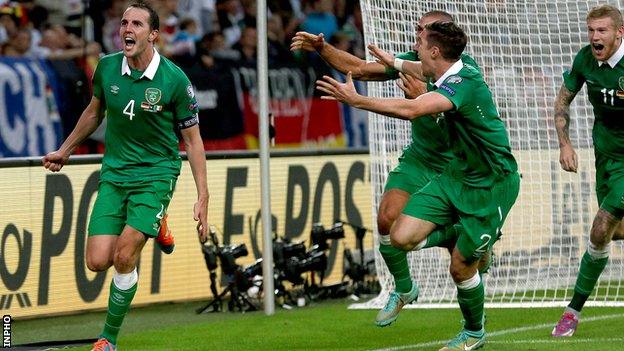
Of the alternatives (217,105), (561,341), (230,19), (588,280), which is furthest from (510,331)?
(230,19)

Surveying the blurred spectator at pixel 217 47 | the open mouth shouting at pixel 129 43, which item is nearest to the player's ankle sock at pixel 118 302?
the open mouth shouting at pixel 129 43

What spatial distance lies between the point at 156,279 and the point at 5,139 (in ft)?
6.48

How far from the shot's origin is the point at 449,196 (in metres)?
9.34

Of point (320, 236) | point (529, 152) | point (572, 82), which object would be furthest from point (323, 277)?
point (572, 82)

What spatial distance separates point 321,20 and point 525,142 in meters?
5.63

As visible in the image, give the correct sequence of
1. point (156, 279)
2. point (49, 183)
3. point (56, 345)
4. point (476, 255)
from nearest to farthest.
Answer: point (476, 255) < point (56, 345) < point (49, 183) < point (156, 279)

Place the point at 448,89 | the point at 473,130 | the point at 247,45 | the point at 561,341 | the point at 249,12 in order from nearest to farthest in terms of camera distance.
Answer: the point at 448,89 → the point at 473,130 → the point at 561,341 → the point at 247,45 → the point at 249,12

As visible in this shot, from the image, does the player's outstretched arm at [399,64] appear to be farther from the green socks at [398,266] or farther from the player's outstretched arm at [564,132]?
the green socks at [398,266]

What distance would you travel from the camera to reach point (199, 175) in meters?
9.47

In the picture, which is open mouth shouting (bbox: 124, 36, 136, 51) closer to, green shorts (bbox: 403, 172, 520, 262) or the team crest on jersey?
the team crest on jersey

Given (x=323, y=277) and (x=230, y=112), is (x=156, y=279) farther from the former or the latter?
(x=230, y=112)

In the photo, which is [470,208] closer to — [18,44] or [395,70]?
[395,70]

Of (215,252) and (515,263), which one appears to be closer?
(215,252)

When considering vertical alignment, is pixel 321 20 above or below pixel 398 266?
above
